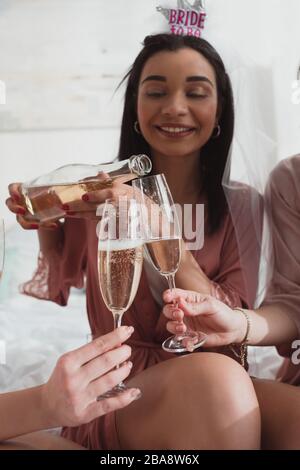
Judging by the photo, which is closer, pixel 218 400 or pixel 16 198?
pixel 218 400

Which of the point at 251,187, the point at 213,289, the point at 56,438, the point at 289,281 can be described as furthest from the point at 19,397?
the point at 251,187

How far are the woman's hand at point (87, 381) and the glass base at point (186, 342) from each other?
220mm

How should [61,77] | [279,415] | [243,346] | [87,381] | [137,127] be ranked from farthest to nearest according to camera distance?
1. [61,77]
2. [137,127]
3. [243,346]
4. [279,415]
5. [87,381]

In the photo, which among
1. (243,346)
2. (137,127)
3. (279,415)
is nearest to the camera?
(279,415)

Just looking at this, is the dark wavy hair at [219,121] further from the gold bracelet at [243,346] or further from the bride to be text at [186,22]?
the gold bracelet at [243,346]

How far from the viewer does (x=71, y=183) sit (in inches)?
46.4

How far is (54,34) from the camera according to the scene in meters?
1.94

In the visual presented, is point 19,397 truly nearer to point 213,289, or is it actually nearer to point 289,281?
point 213,289

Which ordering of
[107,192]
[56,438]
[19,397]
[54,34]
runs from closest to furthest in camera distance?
1. [19,397]
2. [56,438]
3. [107,192]
4. [54,34]

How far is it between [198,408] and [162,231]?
283mm

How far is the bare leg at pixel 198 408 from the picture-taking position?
0.84 meters

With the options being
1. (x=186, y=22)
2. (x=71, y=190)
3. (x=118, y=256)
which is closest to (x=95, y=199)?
(x=71, y=190)

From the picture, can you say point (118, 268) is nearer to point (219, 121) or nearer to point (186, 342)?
point (186, 342)

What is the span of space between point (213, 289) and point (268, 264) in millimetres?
160
